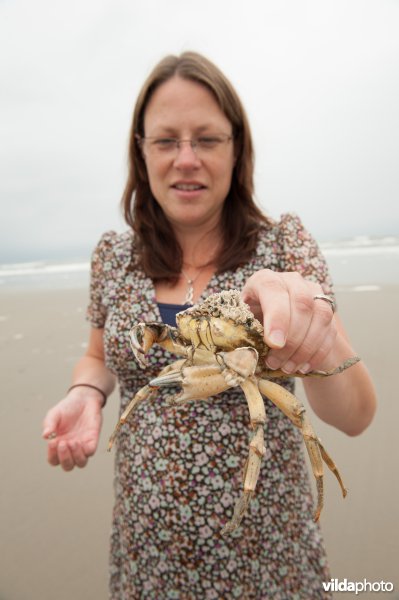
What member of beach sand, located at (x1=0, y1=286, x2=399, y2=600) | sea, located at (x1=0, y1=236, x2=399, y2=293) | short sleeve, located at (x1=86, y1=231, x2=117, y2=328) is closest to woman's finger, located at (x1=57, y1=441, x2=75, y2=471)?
short sleeve, located at (x1=86, y1=231, x2=117, y2=328)

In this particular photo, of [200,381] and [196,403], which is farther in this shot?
[196,403]

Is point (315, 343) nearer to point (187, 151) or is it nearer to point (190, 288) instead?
point (190, 288)

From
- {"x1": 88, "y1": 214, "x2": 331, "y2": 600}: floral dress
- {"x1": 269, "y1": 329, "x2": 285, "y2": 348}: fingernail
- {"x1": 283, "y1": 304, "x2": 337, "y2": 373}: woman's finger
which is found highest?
{"x1": 269, "y1": 329, "x2": 285, "y2": 348}: fingernail

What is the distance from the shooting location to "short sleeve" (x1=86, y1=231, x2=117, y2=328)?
1.99m

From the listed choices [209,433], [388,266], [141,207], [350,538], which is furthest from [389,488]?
[388,266]

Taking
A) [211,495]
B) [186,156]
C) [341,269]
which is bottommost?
[341,269]

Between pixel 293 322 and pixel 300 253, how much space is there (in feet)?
2.15

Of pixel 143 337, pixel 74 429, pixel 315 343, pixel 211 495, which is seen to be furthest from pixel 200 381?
pixel 74 429

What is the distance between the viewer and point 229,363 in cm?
108

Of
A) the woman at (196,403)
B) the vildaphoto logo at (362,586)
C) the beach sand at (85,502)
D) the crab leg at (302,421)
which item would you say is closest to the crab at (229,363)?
the crab leg at (302,421)

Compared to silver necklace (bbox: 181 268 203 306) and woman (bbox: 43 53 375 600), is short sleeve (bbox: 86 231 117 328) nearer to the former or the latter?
woman (bbox: 43 53 375 600)

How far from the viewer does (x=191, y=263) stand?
6.40 feet

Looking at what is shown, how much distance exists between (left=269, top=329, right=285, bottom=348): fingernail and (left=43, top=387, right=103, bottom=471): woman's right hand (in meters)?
0.96

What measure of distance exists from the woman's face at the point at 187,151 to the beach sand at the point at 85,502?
2.16 m
